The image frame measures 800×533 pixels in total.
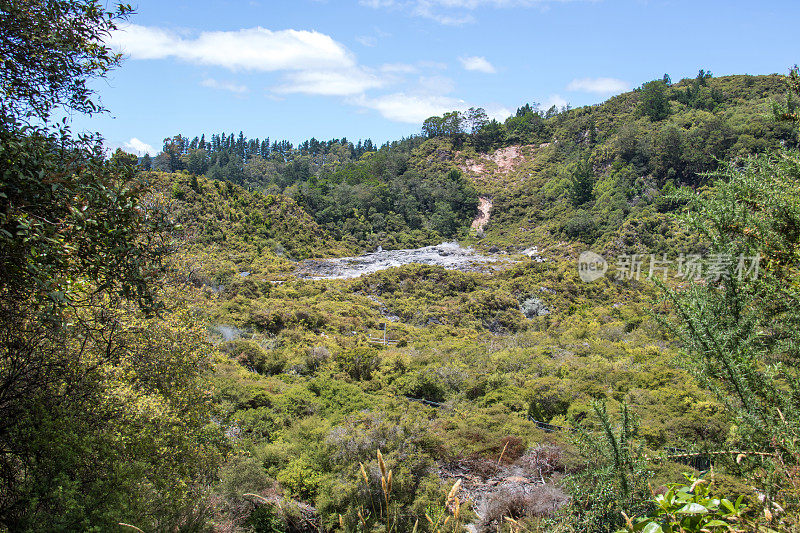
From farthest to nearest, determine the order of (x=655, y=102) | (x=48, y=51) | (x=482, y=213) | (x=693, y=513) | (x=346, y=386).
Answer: (x=482, y=213), (x=655, y=102), (x=346, y=386), (x=48, y=51), (x=693, y=513)

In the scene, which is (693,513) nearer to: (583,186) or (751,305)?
(751,305)

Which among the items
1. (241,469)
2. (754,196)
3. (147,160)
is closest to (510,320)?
(241,469)

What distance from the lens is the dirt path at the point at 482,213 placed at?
48.2m

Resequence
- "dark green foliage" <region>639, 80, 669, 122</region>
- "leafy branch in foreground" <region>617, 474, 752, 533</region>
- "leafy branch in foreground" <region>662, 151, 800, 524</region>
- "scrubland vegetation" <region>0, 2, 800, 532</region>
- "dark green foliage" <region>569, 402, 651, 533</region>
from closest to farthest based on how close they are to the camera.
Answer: "leafy branch in foreground" <region>617, 474, 752, 533</region> → "scrubland vegetation" <region>0, 2, 800, 532</region> → "leafy branch in foreground" <region>662, 151, 800, 524</region> → "dark green foliage" <region>569, 402, 651, 533</region> → "dark green foliage" <region>639, 80, 669, 122</region>

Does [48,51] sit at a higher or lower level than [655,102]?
lower

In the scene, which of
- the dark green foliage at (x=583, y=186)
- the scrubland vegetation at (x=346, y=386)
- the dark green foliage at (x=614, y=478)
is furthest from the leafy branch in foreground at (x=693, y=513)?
the dark green foliage at (x=583, y=186)

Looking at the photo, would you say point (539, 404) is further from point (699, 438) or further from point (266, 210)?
point (266, 210)

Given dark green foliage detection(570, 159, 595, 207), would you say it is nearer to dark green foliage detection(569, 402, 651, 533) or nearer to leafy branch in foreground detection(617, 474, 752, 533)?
dark green foliage detection(569, 402, 651, 533)

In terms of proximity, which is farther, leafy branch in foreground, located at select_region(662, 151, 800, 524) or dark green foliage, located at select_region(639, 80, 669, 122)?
dark green foliage, located at select_region(639, 80, 669, 122)

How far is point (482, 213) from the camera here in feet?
163

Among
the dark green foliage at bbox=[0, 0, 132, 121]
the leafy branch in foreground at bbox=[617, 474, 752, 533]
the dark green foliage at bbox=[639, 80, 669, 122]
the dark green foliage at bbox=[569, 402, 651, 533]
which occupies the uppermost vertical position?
the dark green foliage at bbox=[639, 80, 669, 122]

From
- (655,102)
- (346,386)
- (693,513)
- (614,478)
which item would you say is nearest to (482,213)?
(655,102)

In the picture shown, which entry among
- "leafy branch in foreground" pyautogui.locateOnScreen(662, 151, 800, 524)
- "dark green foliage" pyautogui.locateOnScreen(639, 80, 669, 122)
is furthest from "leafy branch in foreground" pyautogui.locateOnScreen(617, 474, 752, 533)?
"dark green foliage" pyautogui.locateOnScreen(639, 80, 669, 122)

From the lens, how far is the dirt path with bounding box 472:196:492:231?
48.2 metres
